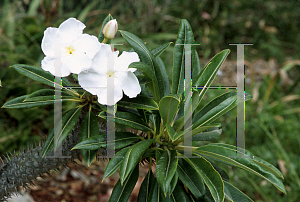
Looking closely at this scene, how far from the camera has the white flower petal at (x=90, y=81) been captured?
1.84ft

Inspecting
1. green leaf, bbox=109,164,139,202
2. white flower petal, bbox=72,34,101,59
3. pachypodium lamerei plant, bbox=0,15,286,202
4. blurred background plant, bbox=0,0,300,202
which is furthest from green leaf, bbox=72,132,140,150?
blurred background plant, bbox=0,0,300,202

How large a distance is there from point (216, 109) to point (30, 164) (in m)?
0.59

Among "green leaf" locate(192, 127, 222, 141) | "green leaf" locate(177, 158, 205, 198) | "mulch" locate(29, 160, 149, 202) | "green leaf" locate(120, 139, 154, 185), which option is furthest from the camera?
"mulch" locate(29, 160, 149, 202)

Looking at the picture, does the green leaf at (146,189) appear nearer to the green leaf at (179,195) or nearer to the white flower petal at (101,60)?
the green leaf at (179,195)

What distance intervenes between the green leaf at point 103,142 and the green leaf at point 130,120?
0.04 metres

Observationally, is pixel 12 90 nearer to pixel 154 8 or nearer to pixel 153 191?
pixel 153 191

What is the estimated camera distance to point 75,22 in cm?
59

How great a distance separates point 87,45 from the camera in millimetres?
580

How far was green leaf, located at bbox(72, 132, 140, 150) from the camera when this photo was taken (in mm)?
593

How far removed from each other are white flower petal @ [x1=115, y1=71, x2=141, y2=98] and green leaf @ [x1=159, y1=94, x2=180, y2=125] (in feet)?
0.22

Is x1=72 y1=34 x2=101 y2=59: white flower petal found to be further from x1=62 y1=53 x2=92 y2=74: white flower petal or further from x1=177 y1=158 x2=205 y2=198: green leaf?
x1=177 y1=158 x2=205 y2=198: green leaf

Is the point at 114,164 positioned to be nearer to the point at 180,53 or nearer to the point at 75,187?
the point at 180,53

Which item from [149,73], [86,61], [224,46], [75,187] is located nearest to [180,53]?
[149,73]

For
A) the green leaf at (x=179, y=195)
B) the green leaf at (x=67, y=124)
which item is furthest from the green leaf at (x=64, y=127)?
the green leaf at (x=179, y=195)
